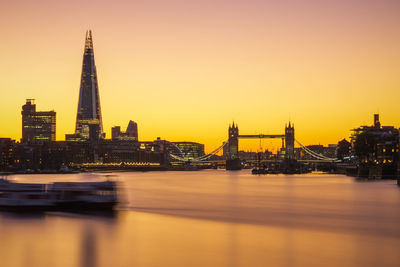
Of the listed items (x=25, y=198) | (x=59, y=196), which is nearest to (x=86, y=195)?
(x=59, y=196)

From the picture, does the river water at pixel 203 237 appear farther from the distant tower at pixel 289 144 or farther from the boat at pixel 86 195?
the distant tower at pixel 289 144

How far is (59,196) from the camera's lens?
32906 mm

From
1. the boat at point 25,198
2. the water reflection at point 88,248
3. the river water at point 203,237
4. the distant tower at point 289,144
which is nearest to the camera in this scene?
the water reflection at point 88,248

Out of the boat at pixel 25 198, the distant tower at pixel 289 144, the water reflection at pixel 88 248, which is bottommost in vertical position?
the water reflection at pixel 88 248

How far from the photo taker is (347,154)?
603 ft

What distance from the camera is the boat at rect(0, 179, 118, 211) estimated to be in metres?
32.1

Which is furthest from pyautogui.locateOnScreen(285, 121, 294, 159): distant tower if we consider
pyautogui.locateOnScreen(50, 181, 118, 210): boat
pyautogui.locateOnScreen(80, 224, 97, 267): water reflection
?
pyautogui.locateOnScreen(80, 224, 97, 267): water reflection

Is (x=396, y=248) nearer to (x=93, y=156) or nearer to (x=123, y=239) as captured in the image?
(x=123, y=239)

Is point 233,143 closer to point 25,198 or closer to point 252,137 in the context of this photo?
point 252,137

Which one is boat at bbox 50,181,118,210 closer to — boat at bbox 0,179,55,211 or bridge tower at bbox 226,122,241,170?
boat at bbox 0,179,55,211

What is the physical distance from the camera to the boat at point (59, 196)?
105 ft

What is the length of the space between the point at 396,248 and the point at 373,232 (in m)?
5.03

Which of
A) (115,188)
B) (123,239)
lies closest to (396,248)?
(123,239)

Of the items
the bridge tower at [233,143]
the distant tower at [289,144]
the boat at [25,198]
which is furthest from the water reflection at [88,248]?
the distant tower at [289,144]
